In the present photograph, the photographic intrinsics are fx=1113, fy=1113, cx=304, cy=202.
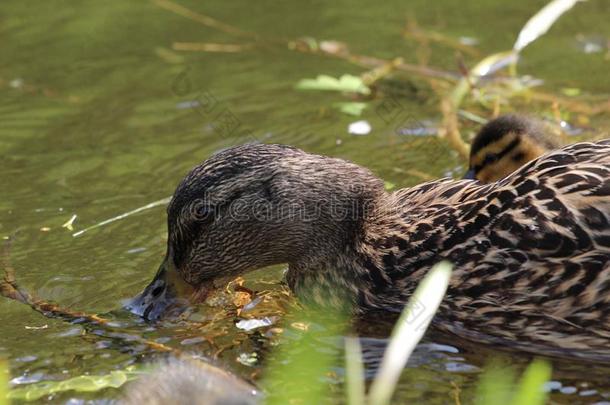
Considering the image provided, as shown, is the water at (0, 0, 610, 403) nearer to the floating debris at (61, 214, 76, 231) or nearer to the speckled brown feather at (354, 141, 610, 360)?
the floating debris at (61, 214, 76, 231)

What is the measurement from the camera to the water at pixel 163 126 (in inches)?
219

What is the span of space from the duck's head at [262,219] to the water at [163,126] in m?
0.24

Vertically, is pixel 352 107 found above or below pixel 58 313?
above

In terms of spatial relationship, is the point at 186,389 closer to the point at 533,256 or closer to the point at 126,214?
the point at 533,256

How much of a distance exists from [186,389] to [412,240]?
7.78 ft

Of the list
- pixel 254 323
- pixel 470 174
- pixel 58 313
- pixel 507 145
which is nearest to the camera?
pixel 254 323

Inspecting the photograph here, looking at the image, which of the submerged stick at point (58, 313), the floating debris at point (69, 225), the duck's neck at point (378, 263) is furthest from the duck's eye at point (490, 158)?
the floating debris at point (69, 225)

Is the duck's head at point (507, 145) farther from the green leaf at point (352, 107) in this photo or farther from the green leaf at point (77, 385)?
the green leaf at point (77, 385)

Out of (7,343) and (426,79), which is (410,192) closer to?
(7,343)

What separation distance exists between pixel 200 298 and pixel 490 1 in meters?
5.66

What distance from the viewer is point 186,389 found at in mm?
3357

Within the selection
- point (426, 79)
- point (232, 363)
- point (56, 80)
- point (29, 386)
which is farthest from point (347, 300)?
point (56, 80)

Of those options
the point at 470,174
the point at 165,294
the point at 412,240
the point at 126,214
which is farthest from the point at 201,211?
the point at 470,174

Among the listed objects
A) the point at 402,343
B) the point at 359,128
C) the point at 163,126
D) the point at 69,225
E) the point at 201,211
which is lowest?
the point at 69,225
